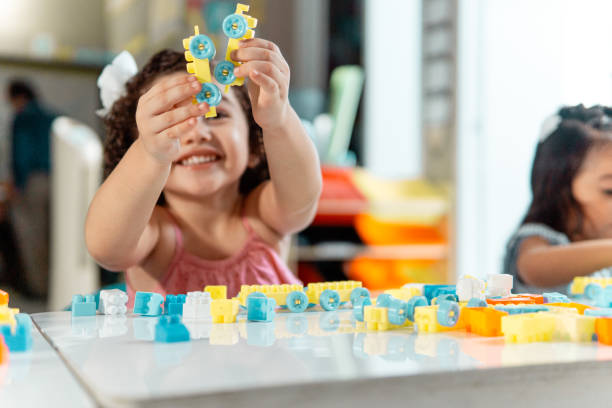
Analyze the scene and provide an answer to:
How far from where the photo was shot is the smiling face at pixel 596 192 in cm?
84

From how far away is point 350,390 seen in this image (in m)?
0.28

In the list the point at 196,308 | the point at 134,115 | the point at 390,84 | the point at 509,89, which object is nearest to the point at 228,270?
the point at 134,115

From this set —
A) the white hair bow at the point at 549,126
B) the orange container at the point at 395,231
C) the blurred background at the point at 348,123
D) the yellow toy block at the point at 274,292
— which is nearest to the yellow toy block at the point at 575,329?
the yellow toy block at the point at 274,292

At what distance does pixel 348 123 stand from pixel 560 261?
1.60m

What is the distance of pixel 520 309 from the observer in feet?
1.42

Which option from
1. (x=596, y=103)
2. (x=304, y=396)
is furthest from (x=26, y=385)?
(x=596, y=103)

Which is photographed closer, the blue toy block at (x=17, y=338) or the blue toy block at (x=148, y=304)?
the blue toy block at (x=17, y=338)

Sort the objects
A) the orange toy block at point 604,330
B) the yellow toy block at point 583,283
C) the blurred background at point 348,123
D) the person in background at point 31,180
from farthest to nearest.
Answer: the person in background at point 31,180
the blurred background at point 348,123
the yellow toy block at point 583,283
the orange toy block at point 604,330

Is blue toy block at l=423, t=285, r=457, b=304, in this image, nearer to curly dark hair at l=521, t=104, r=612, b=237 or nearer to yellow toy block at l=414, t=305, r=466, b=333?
yellow toy block at l=414, t=305, r=466, b=333

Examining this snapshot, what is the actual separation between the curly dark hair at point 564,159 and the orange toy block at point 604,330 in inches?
20.0

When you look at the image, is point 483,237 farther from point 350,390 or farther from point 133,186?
point 350,390

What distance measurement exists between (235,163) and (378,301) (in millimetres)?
400

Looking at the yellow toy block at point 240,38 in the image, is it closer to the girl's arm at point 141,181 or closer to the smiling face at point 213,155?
the girl's arm at point 141,181

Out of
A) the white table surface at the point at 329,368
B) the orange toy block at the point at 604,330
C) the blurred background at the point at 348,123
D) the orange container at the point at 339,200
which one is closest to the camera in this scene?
the white table surface at the point at 329,368
